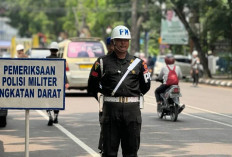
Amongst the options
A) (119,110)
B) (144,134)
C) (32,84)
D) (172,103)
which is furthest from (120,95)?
(172,103)

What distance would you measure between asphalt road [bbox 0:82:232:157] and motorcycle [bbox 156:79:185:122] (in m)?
0.21

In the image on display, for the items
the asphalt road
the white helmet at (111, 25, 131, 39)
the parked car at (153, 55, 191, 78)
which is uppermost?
the white helmet at (111, 25, 131, 39)

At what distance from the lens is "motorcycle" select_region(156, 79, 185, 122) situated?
16.4m

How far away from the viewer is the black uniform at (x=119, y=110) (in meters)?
A: 7.38

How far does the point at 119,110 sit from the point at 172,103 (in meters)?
9.28

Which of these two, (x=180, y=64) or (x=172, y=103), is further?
(x=180, y=64)

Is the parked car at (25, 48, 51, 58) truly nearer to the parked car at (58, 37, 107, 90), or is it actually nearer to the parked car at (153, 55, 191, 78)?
the parked car at (58, 37, 107, 90)

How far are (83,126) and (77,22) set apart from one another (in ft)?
239

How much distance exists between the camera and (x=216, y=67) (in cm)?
6169

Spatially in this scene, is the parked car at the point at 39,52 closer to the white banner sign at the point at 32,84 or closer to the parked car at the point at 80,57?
the parked car at the point at 80,57

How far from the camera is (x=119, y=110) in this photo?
7406 millimetres

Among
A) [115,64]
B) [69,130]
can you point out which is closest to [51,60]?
[115,64]

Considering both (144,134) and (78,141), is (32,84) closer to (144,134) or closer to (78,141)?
(78,141)

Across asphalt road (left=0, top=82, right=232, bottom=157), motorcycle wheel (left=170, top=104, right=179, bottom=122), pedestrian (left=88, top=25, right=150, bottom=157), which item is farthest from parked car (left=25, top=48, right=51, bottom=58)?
pedestrian (left=88, top=25, right=150, bottom=157)
